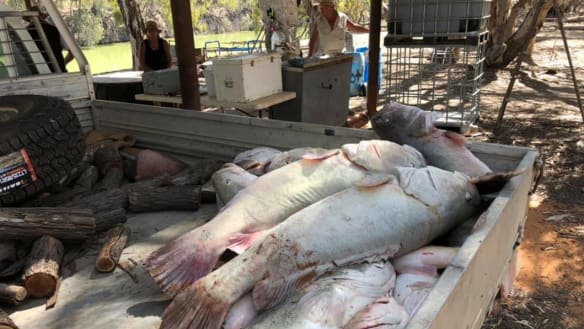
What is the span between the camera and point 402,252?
7.47ft

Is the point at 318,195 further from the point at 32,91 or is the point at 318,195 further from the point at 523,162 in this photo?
the point at 32,91

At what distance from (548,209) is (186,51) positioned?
398cm

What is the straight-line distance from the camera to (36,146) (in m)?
3.19

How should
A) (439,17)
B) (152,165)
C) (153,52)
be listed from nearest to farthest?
(152,165) → (439,17) → (153,52)

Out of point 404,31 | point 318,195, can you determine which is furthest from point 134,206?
point 404,31

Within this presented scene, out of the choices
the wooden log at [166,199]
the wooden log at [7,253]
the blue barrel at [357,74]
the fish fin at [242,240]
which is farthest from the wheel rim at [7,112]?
the blue barrel at [357,74]

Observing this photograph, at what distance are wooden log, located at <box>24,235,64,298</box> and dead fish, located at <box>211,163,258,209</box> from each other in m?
0.94

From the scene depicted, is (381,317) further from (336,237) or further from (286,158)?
(286,158)

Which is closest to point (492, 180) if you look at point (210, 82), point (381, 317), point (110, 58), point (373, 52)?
point (381, 317)

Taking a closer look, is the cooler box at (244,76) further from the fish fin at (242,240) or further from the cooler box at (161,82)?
the fish fin at (242,240)

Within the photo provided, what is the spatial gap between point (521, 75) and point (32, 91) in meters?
11.2

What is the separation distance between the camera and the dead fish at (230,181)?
9.36 ft

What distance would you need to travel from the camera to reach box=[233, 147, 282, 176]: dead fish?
3123 millimetres

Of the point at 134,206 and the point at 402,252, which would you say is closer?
the point at 402,252
